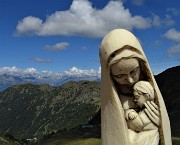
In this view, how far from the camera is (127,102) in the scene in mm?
9039

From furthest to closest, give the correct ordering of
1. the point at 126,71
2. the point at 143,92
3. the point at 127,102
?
the point at 127,102 < the point at 143,92 < the point at 126,71

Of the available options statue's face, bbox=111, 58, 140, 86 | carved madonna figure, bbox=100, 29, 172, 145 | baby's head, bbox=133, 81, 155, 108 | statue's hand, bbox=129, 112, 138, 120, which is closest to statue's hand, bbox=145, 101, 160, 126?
carved madonna figure, bbox=100, 29, 172, 145

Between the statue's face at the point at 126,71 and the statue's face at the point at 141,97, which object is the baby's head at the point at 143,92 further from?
the statue's face at the point at 126,71

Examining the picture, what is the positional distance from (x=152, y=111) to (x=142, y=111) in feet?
0.71

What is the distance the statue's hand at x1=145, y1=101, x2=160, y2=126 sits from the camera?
8664 mm

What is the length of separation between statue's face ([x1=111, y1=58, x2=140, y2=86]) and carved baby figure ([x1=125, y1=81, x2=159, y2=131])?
6.6 inches

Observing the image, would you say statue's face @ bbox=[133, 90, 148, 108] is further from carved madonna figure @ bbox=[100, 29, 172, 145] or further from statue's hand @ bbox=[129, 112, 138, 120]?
statue's hand @ bbox=[129, 112, 138, 120]

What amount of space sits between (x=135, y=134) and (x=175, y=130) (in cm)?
15939

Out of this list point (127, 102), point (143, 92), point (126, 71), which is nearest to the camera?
point (126, 71)

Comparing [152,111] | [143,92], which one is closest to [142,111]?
[152,111]

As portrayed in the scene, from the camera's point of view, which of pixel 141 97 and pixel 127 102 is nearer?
pixel 141 97

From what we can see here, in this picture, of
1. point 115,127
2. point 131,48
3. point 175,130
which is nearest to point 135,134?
point 115,127

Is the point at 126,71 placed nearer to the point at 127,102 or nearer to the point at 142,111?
the point at 127,102

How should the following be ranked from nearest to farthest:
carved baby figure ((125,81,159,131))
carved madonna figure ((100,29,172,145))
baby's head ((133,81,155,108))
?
carved madonna figure ((100,29,172,145)) < carved baby figure ((125,81,159,131)) < baby's head ((133,81,155,108))
